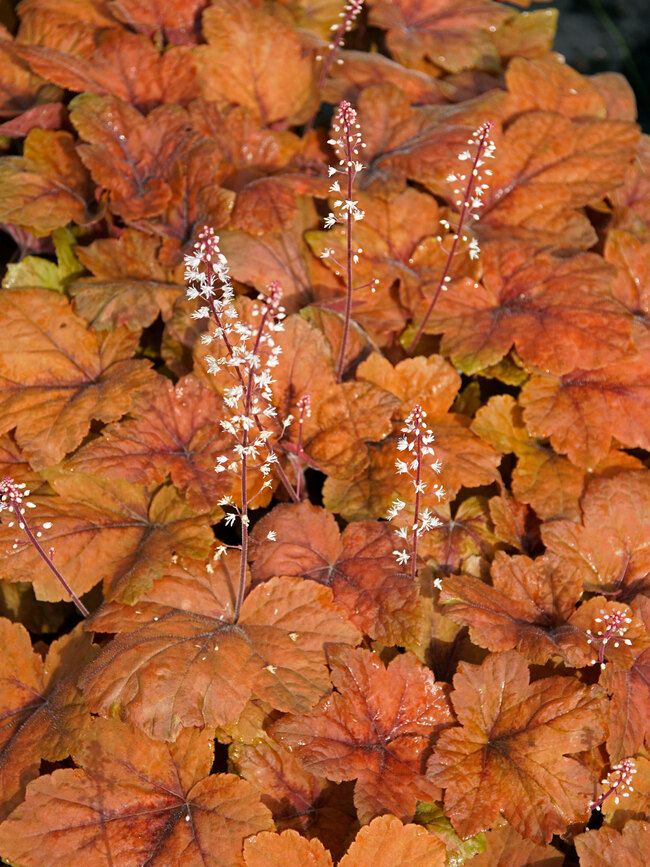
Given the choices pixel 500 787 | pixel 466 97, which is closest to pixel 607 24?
pixel 466 97

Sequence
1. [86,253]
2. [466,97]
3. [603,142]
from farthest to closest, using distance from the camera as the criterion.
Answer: [466,97], [603,142], [86,253]

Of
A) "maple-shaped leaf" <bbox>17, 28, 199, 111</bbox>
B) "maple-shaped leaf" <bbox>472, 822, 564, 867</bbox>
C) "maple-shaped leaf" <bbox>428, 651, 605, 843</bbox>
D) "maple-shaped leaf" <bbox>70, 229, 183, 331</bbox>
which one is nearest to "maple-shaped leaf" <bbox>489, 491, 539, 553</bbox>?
"maple-shaped leaf" <bbox>428, 651, 605, 843</bbox>

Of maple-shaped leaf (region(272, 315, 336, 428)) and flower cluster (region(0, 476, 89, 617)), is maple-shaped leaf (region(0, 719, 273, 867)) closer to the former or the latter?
flower cluster (region(0, 476, 89, 617))

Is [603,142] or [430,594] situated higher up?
[603,142]

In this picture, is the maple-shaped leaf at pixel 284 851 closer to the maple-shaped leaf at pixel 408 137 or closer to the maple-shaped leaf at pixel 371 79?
the maple-shaped leaf at pixel 408 137

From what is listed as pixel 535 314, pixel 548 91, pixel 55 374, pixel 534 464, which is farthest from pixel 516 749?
pixel 548 91

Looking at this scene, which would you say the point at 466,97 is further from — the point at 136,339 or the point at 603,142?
the point at 136,339
